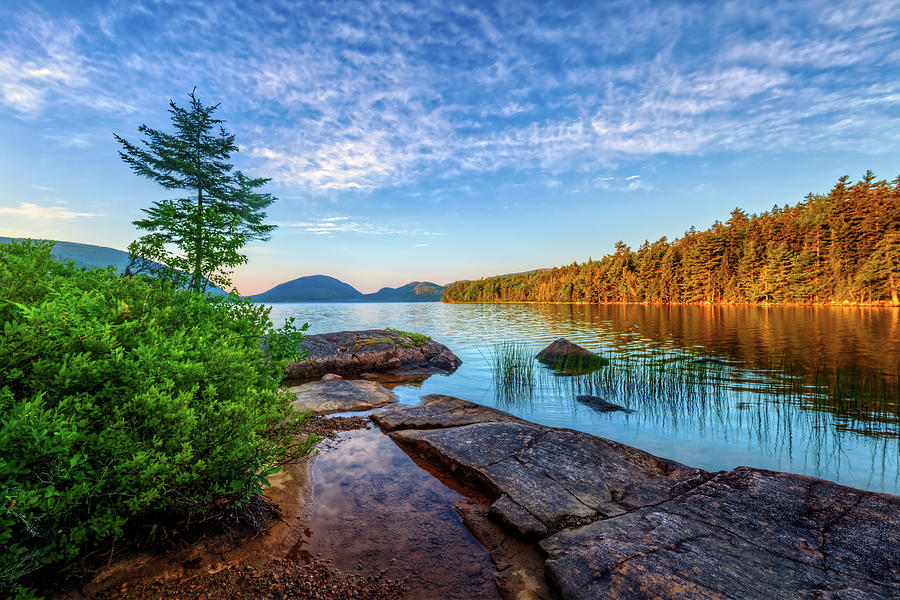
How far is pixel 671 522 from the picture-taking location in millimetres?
3824

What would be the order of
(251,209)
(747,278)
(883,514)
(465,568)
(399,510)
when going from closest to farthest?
(465,568), (883,514), (399,510), (251,209), (747,278)

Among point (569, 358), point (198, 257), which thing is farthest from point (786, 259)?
point (198, 257)

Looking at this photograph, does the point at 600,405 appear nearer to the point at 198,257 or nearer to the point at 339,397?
the point at 339,397

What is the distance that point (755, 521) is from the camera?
3.87 m

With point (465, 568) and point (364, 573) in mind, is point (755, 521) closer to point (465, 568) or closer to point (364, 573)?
point (465, 568)

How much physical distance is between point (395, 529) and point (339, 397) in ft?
20.2

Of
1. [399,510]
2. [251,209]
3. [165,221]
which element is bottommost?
[399,510]

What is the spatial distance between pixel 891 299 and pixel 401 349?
230 ft

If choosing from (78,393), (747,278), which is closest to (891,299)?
(747,278)

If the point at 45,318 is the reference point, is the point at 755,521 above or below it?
below

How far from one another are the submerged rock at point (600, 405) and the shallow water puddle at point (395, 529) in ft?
20.5

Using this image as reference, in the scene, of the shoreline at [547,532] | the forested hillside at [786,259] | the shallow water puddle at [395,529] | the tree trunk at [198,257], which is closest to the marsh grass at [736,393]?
the shoreline at [547,532]

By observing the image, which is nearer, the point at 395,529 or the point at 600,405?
the point at 395,529

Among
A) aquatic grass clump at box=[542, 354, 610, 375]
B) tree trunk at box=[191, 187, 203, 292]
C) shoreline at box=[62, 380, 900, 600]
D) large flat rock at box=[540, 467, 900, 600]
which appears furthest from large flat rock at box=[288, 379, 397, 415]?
aquatic grass clump at box=[542, 354, 610, 375]
